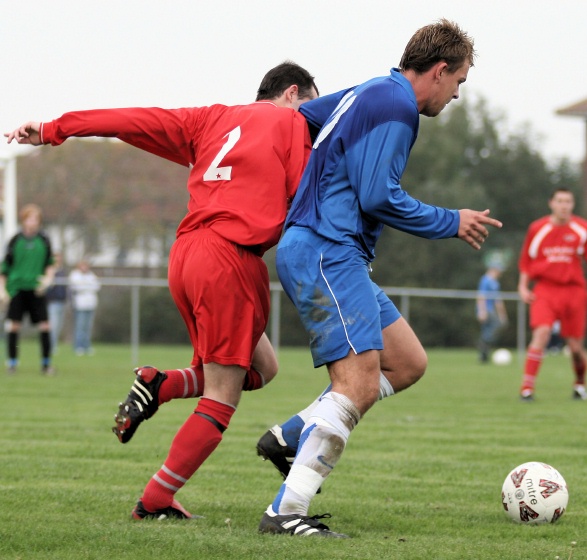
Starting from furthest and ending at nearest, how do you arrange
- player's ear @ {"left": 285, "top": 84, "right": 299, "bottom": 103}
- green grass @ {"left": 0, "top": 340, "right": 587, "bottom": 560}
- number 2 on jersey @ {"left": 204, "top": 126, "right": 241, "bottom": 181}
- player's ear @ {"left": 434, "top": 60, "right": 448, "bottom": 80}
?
player's ear @ {"left": 285, "top": 84, "right": 299, "bottom": 103}, number 2 on jersey @ {"left": 204, "top": 126, "right": 241, "bottom": 181}, player's ear @ {"left": 434, "top": 60, "right": 448, "bottom": 80}, green grass @ {"left": 0, "top": 340, "right": 587, "bottom": 560}

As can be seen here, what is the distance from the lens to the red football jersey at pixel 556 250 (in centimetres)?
1194

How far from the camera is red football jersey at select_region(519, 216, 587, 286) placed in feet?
39.2

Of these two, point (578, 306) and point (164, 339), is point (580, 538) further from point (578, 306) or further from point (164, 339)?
point (164, 339)

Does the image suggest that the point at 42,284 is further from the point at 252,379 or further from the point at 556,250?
the point at 252,379

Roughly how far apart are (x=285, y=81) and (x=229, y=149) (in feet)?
1.88

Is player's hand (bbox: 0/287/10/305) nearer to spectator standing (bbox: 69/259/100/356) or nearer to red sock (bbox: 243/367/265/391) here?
spectator standing (bbox: 69/259/100/356)

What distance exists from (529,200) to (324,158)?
50.5 m

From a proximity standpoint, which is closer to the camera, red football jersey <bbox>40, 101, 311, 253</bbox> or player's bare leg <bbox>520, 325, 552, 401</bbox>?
red football jersey <bbox>40, 101, 311, 253</bbox>

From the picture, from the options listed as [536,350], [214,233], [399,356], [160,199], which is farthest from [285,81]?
[160,199]

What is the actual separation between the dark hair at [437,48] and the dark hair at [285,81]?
705 millimetres

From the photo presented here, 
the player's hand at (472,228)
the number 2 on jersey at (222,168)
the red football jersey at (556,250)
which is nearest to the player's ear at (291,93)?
the number 2 on jersey at (222,168)

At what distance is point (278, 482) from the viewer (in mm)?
5977

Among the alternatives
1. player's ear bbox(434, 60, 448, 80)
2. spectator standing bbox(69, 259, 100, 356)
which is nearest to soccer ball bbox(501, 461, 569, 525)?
player's ear bbox(434, 60, 448, 80)

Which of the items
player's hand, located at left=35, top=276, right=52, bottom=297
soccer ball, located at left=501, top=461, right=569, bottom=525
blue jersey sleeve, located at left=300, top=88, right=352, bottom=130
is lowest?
player's hand, located at left=35, top=276, right=52, bottom=297
